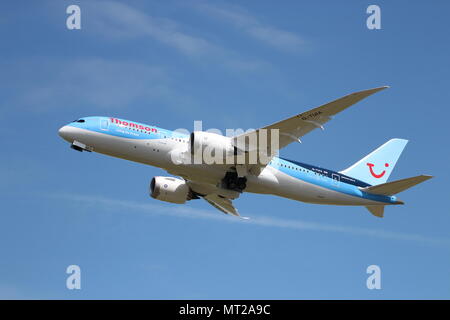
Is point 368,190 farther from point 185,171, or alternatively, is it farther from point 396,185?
point 185,171

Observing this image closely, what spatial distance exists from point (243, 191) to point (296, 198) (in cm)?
373

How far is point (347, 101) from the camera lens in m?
37.4

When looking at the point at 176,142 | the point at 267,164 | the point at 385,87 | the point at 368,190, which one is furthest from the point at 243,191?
the point at 385,87

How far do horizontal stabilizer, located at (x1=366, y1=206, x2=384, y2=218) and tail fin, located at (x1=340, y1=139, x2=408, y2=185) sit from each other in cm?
210

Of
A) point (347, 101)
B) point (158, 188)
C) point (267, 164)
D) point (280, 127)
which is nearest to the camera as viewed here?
point (347, 101)

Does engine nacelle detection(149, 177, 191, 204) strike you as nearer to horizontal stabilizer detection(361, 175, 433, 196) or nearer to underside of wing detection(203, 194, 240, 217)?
underside of wing detection(203, 194, 240, 217)

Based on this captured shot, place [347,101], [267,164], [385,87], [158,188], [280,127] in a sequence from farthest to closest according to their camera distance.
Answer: [158,188] < [267,164] < [280,127] < [347,101] < [385,87]

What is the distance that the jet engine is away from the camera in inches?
1869

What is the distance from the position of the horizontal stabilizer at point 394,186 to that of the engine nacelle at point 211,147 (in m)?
10.2

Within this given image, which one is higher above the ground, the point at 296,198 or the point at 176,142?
the point at 176,142

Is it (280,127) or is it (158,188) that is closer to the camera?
(280,127)

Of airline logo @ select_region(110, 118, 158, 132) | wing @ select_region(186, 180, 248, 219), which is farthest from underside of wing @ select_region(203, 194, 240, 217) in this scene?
airline logo @ select_region(110, 118, 158, 132)

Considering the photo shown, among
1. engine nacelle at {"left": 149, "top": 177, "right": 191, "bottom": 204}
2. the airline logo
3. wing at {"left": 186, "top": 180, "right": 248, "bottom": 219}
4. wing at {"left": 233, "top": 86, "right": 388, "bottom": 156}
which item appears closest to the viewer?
wing at {"left": 233, "top": 86, "right": 388, "bottom": 156}

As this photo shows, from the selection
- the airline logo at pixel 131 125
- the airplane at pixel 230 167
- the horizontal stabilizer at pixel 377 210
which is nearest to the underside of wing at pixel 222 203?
the airplane at pixel 230 167
